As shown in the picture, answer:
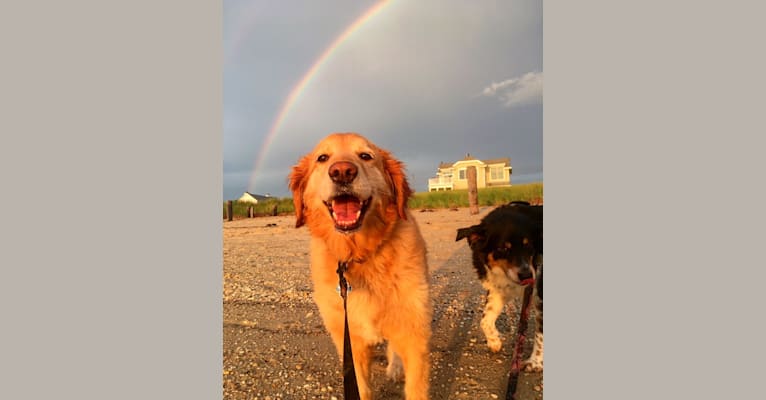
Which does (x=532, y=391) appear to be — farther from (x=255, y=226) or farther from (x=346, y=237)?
(x=255, y=226)

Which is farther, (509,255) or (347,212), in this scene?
(509,255)

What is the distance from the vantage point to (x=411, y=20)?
118 inches

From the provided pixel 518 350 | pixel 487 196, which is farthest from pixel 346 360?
pixel 487 196

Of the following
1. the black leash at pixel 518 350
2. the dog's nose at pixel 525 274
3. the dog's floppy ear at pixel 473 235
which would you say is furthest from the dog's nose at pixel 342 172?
the black leash at pixel 518 350

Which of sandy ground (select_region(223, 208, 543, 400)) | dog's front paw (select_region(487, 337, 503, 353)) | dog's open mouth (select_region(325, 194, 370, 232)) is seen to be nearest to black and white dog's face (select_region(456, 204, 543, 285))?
sandy ground (select_region(223, 208, 543, 400))

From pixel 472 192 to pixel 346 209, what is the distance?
1.16m

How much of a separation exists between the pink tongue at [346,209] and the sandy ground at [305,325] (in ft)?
2.30

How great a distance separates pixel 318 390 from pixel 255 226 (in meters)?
1.48

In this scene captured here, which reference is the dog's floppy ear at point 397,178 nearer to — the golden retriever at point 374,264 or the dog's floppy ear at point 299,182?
the golden retriever at point 374,264

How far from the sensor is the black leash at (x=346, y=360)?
8.48 ft

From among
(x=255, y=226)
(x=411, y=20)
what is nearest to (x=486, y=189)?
(x=411, y=20)

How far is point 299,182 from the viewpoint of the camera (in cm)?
281

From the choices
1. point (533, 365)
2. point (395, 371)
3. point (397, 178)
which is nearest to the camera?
point (397, 178)

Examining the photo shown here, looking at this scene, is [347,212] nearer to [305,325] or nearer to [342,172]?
[342,172]
